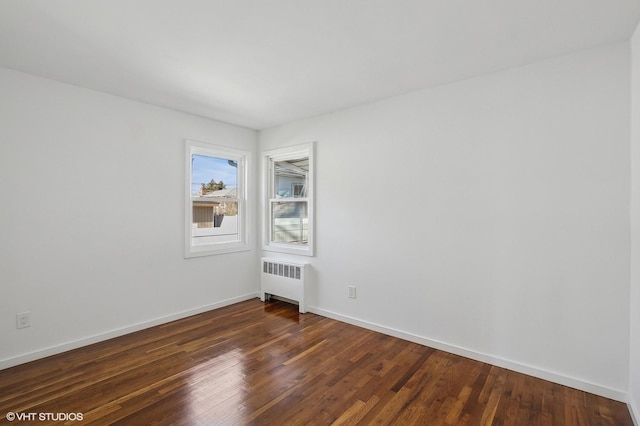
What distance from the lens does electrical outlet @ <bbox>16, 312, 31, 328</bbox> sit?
2.65 m

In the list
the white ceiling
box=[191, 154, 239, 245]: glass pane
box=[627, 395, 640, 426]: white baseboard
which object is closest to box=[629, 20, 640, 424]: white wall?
box=[627, 395, 640, 426]: white baseboard

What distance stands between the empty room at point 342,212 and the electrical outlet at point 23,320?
17 millimetres

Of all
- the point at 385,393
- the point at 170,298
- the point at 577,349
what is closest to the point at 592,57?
the point at 577,349

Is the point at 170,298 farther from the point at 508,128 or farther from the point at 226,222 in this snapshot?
the point at 508,128

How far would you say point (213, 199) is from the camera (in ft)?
13.7

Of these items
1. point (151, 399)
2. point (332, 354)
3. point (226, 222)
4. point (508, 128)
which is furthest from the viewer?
point (226, 222)

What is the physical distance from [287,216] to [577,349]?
11.1ft

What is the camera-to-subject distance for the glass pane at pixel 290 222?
167 inches

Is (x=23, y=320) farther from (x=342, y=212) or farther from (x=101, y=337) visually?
(x=342, y=212)

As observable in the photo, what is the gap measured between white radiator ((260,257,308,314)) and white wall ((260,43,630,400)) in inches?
22.9

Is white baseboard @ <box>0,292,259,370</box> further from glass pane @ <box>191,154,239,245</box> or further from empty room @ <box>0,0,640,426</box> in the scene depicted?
glass pane @ <box>191,154,239,245</box>

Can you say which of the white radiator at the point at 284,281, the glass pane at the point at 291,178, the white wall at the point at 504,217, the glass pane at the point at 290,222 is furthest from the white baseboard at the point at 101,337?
the white wall at the point at 504,217

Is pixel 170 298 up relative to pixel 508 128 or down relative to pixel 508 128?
down

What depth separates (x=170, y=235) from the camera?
3686 millimetres
